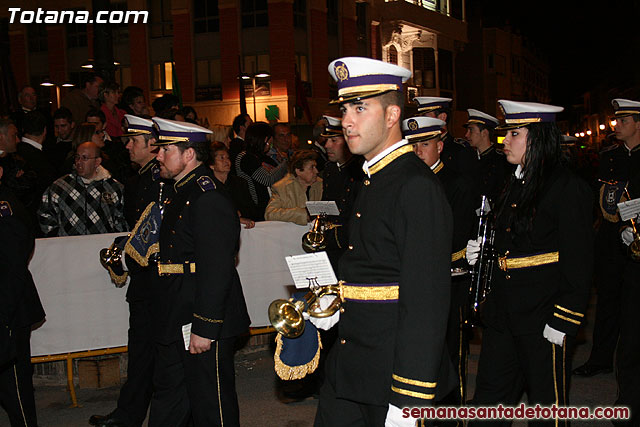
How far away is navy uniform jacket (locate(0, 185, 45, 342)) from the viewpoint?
489 centimetres

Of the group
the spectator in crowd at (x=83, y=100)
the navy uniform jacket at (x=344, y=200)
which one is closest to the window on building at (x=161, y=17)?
the spectator in crowd at (x=83, y=100)

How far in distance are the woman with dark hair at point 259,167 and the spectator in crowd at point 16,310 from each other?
12.7 feet

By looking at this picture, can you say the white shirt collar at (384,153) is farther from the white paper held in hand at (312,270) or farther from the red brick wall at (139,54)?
the red brick wall at (139,54)

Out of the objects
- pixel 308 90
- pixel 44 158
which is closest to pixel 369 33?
pixel 308 90

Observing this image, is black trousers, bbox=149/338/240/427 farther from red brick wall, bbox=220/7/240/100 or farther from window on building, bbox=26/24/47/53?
window on building, bbox=26/24/47/53

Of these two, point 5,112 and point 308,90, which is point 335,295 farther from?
point 308,90

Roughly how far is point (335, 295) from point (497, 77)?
5324cm

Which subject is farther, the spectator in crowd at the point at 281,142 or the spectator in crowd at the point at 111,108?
the spectator in crowd at the point at 111,108

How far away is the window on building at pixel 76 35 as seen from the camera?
123ft

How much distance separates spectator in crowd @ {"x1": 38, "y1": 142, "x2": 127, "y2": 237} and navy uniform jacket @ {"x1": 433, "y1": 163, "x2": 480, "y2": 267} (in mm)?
3629

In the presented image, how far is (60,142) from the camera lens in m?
9.38

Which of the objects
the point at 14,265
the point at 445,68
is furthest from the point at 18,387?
the point at 445,68

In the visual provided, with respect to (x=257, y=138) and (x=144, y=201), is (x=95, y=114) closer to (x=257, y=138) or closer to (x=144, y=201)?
(x=257, y=138)

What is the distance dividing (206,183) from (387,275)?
1.94 m
